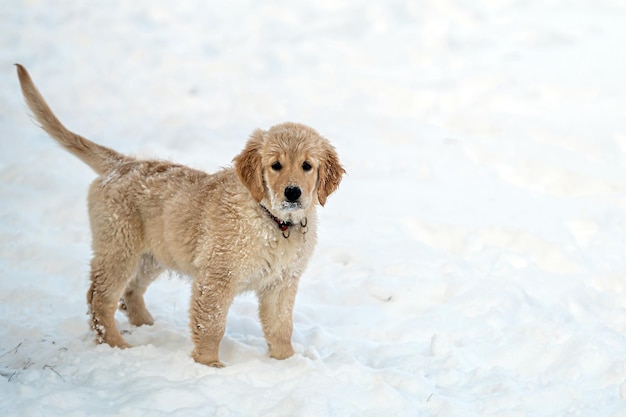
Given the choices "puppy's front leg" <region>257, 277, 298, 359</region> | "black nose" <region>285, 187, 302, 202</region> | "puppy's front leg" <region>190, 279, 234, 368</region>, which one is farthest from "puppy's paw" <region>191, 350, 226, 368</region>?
"black nose" <region>285, 187, 302, 202</region>

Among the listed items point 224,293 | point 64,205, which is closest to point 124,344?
point 224,293

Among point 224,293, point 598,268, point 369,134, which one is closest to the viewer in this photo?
point 224,293

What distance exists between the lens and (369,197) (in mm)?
7598

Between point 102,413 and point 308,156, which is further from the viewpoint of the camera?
point 308,156

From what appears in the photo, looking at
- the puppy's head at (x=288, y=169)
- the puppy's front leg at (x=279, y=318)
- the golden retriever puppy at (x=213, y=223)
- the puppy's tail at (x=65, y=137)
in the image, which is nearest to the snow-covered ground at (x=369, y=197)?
the puppy's front leg at (x=279, y=318)

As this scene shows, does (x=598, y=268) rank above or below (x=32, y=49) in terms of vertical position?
below

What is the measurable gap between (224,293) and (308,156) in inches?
39.9

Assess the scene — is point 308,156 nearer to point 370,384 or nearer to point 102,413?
point 370,384

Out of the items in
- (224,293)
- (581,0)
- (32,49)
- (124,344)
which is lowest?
(124,344)

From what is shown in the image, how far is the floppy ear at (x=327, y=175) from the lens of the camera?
14.5 feet

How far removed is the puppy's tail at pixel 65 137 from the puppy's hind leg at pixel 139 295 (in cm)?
81

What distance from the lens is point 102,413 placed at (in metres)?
3.52

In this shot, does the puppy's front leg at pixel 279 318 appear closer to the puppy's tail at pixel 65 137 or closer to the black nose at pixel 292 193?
the black nose at pixel 292 193

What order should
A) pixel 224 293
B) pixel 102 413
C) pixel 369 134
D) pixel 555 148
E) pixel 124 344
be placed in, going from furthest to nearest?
1. pixel 369 134
2. pixel 555 148
3. pixel 124 344
4. pixel 224 293
5. pixel 102 413
